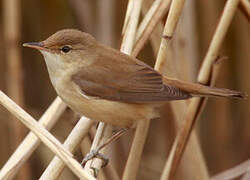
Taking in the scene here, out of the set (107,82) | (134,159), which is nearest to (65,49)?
(107,82)

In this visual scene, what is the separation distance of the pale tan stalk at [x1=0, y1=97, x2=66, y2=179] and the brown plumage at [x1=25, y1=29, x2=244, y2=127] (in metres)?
0.09

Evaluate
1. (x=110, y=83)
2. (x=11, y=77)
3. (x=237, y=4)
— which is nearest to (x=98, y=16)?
(x=11, y=77)

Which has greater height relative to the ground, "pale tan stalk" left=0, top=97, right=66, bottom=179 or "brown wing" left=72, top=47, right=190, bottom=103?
"brown wing" left=72, top=47, right=190, bottom=103

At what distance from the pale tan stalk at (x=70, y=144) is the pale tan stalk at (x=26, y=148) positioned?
165mm

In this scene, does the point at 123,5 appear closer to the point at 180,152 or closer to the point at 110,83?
the point at 110,83

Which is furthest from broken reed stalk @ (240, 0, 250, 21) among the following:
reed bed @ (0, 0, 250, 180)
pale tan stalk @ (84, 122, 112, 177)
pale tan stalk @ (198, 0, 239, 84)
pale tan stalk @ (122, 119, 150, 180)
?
pale tan stalk @ (84, 122, 112, 177)

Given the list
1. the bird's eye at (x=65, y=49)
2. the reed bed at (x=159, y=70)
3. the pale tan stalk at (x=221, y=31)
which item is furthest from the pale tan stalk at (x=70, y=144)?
the pale tan stalk at (x=221, y=31)

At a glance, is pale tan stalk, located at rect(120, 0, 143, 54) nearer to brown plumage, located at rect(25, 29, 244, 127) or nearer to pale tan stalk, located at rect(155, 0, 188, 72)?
brown plumage, located at rect(25, 29, 244, 127)

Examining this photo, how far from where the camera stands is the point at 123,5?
13.0 feet

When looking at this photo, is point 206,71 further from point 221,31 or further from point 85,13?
A: point 85,13

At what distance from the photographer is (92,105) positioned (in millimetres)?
2672

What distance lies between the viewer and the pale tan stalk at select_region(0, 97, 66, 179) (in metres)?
2.23

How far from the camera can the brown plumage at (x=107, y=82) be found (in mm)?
2693

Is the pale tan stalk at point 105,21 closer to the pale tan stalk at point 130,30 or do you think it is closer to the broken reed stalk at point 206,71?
the pale tan stalk at point 130,30
